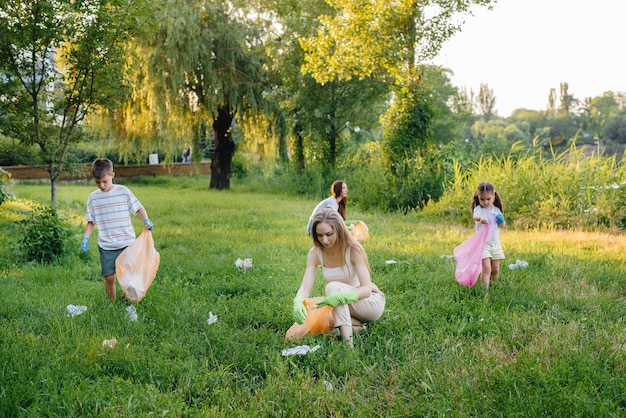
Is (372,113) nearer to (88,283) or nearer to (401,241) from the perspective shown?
(401,241)

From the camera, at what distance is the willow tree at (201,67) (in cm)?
1644

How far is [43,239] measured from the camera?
22.6 feet

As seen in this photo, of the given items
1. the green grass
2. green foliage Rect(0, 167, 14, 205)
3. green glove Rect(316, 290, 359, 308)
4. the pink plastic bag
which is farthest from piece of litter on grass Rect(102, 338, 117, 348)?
green foliage Rect(0, 167, 14, 205)

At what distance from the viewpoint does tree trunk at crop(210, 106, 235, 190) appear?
1930 centimetres

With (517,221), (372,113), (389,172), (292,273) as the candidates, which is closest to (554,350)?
(292,273)

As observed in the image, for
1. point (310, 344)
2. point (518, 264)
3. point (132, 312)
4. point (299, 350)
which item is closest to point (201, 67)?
point (518, 264)

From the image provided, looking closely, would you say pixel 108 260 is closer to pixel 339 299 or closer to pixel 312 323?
pixel 312 323

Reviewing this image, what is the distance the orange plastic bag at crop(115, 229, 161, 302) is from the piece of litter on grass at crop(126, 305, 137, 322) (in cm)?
6

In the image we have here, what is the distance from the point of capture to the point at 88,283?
5.78m

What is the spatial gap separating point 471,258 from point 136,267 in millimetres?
3026

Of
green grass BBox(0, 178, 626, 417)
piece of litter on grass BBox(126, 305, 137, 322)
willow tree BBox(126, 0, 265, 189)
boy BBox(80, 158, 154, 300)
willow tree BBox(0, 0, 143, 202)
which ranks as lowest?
green grass BBox(0, 178, 626, 417)

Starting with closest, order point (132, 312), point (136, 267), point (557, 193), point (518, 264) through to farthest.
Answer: point (132, 312) < point (136, 267) < point (518, 264) < point (557, 193)

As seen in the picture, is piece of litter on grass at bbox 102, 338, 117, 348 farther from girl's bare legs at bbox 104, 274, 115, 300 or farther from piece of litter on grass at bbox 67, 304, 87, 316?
girl's bare legs at bbox 104, 274, 115, 300

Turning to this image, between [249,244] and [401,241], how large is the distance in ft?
7.24
